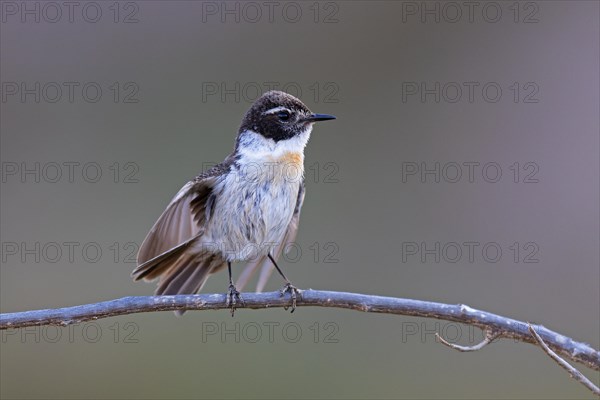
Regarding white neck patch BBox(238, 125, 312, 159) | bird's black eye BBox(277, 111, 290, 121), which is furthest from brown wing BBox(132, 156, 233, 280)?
bird's black eye BBox(277, 111, 290, 121)

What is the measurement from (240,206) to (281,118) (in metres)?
0.69

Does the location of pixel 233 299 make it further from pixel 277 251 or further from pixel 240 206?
pixel 277 251

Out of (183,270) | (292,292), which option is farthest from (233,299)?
(183,270)

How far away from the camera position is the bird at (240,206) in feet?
17.0

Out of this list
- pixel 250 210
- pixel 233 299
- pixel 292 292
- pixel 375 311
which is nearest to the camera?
pixel 375 311

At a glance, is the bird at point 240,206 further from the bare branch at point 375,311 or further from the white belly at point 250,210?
the bare branch at point 375,311

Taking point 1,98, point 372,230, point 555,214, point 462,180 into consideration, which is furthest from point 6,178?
point 555,214

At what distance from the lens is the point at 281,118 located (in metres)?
5.40

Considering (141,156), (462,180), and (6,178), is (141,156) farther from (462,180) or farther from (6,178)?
(462,180)

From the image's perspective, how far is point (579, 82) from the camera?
30.3ft

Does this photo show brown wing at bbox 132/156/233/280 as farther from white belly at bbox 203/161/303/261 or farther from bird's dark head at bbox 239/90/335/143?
bird's dark head at bbox 239/90/335/143

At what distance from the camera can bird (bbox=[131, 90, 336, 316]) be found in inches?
204

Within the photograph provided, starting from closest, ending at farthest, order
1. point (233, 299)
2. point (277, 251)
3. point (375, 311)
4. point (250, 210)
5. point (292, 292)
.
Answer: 1. point (375, 311)
2. point (233, 299)
3. point (292, 292)
4. point (250, 210)
5. point (277, 251)

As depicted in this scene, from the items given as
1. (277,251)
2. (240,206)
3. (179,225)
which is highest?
(240,206)
